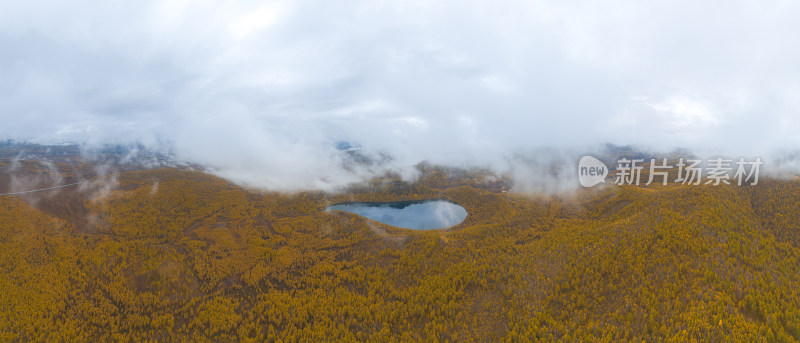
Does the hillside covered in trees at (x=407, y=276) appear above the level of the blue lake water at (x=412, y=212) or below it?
above

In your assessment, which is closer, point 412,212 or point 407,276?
point 407,276

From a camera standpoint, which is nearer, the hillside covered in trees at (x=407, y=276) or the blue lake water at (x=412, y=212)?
the hillside covered in trees at (x=407, y=276)

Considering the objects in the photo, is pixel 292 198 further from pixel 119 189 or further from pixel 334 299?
pixel 334 299

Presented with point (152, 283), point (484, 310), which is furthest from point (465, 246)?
point (152, 283)

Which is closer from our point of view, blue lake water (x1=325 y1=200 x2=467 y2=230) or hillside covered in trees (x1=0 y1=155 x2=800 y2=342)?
hillside covered in trees (x1=0 y1=155 x2=800 y2=342)

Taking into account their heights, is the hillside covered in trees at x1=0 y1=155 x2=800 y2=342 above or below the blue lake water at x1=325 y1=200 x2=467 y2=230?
above
